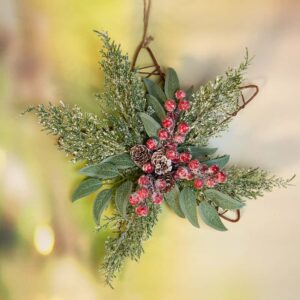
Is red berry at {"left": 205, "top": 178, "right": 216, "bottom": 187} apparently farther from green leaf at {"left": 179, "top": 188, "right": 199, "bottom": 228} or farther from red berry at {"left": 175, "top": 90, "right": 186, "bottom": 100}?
red berry at {"left": 175, "top": 90, "right": 186, "bottom": 100}

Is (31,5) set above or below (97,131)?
above

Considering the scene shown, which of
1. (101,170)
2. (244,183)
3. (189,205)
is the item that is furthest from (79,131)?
(244,183)

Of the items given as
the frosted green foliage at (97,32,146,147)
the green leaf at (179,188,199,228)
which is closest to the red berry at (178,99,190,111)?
the frosted green foliage at (97,32,146,147)

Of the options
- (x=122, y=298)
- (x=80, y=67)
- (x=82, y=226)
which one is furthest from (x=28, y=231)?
(x=80, y=67)

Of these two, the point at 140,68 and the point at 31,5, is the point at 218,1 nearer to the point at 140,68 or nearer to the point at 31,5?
the point at 140,68

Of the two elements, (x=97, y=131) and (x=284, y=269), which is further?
(x=284, y=269)

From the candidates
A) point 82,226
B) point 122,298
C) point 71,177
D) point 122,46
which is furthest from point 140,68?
point 122,298

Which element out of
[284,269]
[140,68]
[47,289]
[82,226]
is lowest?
[284,269]

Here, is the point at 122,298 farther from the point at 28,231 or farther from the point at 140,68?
the point at 140,68
